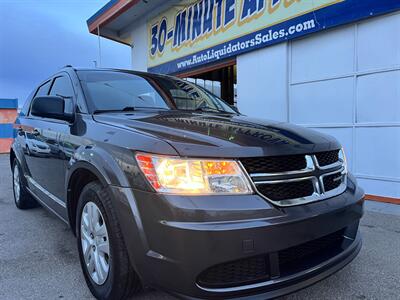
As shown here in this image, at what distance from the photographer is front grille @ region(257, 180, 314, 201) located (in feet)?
6.21

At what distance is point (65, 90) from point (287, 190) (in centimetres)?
241

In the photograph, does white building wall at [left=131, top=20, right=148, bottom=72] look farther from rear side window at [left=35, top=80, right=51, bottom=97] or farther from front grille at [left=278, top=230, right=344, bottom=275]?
front grille at [left=278, top=230, right=344, bottom=275]

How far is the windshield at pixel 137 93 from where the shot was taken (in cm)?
297

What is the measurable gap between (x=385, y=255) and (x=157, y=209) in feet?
8.05

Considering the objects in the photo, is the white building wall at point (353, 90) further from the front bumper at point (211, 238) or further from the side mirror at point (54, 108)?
the side mirror at point (54, 108)

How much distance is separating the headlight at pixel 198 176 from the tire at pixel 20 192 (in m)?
3.28

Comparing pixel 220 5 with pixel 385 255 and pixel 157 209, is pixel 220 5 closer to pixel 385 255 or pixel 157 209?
pixel 385 255

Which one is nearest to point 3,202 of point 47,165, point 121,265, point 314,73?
point 47,165

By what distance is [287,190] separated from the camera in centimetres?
196

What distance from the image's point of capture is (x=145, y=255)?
1.85 m

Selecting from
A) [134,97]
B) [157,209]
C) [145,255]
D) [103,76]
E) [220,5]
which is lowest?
[145,255]

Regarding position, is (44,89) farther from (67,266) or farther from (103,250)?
(103,250)

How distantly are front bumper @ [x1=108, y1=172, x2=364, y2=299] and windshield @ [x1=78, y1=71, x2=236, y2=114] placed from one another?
1215 mm

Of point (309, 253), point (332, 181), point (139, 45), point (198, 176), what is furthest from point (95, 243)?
point (139, 45)
